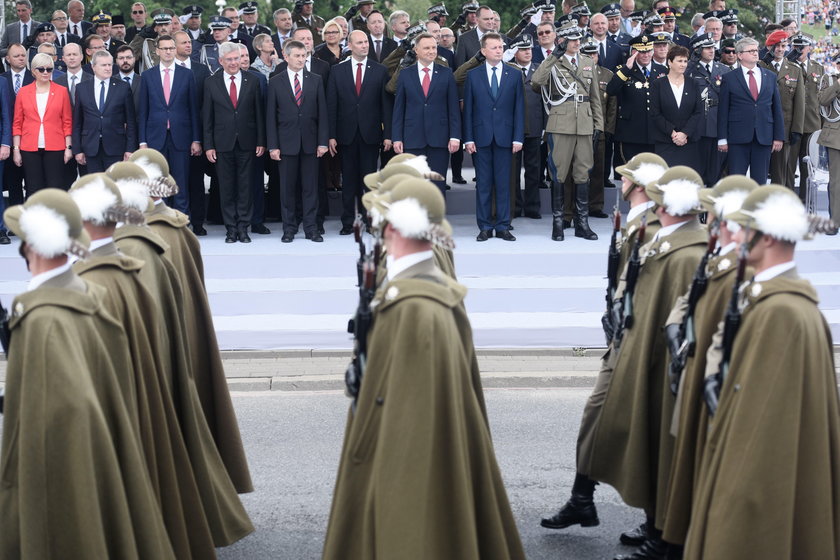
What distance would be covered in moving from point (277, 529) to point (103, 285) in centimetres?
229

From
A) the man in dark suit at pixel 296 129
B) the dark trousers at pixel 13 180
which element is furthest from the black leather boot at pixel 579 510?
the dark trousers at pixel 13 180

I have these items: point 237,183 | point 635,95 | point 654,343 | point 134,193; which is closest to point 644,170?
point 654,343

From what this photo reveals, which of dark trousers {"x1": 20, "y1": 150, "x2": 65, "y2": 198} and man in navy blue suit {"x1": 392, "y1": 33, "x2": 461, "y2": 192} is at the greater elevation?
man in navy blue suit {"x1": 392, "y1": 33, "x2": 461, "y2": 192}

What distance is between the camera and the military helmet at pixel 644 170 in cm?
738

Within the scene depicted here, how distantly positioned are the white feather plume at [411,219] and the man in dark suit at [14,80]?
10809 mm

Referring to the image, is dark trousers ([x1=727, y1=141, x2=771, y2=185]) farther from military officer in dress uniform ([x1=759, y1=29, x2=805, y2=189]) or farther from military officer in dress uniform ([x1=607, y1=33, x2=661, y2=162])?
military officer in dress uniform ([x1=607, y1=33, x2=661, y2=162])

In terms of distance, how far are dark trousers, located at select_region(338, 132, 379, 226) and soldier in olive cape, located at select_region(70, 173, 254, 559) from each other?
865 centimetres

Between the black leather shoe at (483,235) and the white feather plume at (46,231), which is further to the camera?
the black leather shoe at (483,235)

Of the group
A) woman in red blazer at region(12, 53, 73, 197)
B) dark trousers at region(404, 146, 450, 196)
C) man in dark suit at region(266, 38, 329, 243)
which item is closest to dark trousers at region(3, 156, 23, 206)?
woman in red blazer at region(12, 53, 73, 197)

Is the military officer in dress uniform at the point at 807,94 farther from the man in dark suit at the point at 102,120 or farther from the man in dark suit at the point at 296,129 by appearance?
the man in dark suit at the point at 102,120

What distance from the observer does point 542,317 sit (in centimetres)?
1244

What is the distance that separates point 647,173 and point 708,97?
8784mm

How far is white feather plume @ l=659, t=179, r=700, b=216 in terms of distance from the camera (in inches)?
272

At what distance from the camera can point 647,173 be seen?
291 inches
